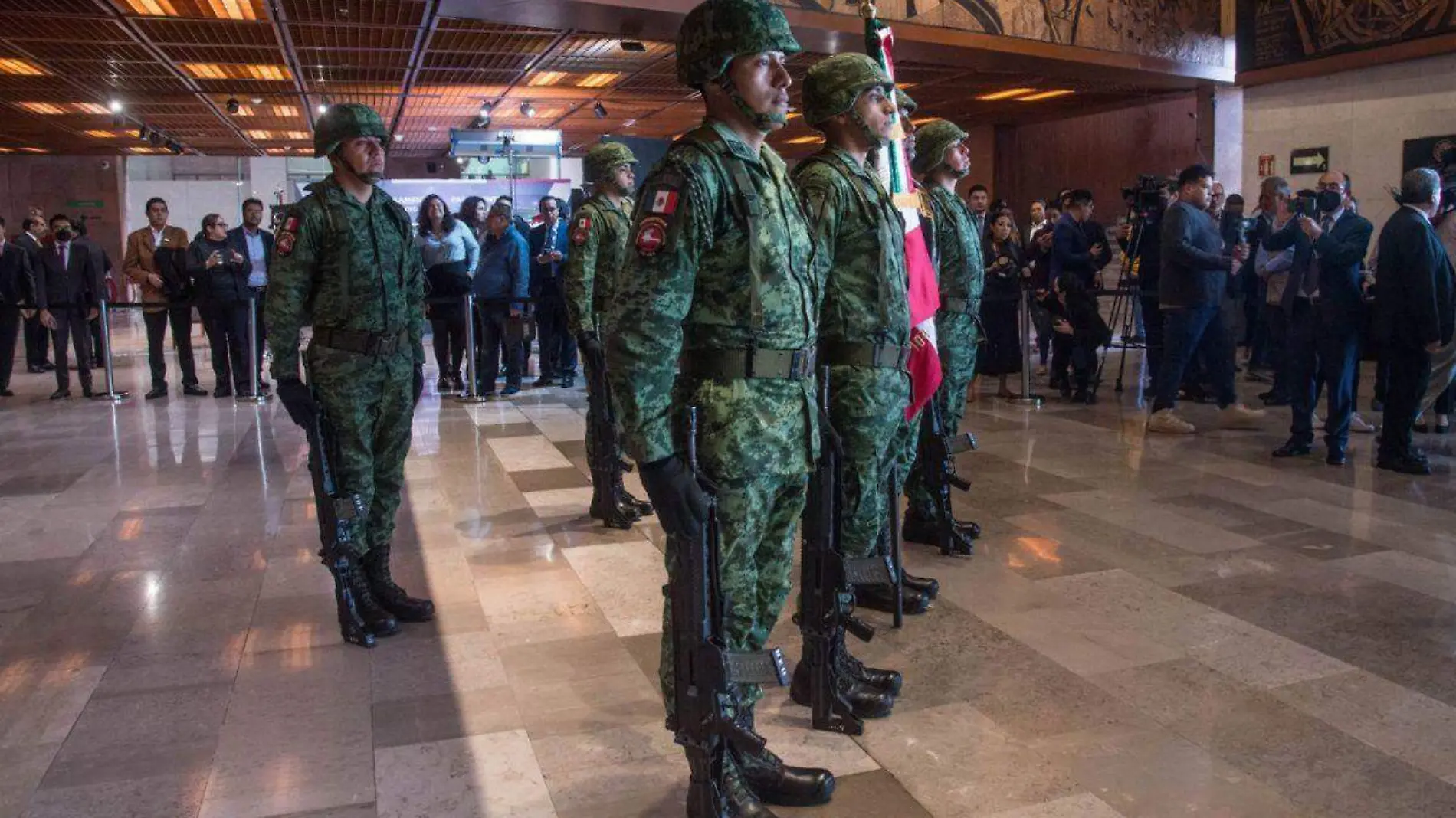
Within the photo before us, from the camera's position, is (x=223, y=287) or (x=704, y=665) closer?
(x=704, y=665)

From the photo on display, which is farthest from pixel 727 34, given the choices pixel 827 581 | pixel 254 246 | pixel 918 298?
pixel 254 246

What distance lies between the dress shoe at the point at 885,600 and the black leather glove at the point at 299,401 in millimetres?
2069

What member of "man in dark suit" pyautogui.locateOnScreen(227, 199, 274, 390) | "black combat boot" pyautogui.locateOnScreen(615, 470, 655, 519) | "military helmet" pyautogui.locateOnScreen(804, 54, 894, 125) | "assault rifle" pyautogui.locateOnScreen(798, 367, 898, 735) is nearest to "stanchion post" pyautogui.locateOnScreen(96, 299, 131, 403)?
"man in dark suit" pyautogui.locateOnScreen(227, 199, 274, 390)

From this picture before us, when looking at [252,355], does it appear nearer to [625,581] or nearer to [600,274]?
[600,274]

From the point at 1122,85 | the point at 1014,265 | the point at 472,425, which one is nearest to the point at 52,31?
the point at 472,425

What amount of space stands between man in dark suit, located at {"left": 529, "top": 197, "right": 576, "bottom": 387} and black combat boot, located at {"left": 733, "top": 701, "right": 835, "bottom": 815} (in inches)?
321

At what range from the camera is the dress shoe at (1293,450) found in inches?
278

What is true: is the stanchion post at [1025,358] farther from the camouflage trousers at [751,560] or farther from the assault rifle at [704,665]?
the assault rifle at [704,665]

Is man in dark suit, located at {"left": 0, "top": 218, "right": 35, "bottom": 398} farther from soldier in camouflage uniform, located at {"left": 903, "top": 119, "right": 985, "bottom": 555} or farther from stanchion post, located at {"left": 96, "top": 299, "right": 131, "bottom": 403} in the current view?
soldier in camouflage uniform, located at {"left": 903, "top": 119, "right": 985, "bottom": 555}

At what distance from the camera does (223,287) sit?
410 inches

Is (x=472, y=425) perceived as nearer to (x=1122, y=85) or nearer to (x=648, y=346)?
(x=648, y=346)

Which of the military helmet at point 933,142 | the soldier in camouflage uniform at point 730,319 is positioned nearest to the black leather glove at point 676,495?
the soldier in camouflage uniform at point 730,319

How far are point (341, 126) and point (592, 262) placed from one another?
5.61 ft

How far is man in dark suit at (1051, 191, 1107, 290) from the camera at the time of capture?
30.6ft
